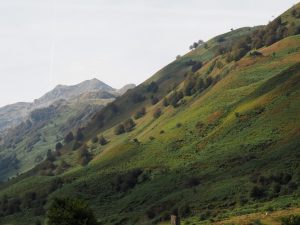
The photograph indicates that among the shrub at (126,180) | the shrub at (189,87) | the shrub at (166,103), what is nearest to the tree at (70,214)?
the shrub at (126,180)

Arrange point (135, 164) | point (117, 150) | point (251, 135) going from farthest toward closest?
point (117, 150), point (135, 164), point (251, 135)

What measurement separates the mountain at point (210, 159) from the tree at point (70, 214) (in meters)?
22.2

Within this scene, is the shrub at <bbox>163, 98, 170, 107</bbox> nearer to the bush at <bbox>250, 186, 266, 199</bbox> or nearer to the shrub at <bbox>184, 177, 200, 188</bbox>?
the shrub at <bbox>184, 177, 200, 188</bbox>

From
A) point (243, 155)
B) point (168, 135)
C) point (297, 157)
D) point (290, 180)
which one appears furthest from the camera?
point (168, 135)

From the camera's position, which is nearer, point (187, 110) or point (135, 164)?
point (135, 164)

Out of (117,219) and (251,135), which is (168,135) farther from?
(117,219)

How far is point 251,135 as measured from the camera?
107062 mm

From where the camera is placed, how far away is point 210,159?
350ft

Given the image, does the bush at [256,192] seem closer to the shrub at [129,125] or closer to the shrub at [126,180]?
the shrub at [126,180]

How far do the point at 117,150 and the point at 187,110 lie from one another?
24225mm

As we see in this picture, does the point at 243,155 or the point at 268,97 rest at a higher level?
the point at 268,97

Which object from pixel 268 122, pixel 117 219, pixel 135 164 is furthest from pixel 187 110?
pixel 117 219

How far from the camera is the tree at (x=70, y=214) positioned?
1944 inches

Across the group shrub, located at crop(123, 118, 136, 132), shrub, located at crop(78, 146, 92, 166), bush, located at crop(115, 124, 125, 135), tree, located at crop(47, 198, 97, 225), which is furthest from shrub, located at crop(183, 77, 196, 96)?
tree, located at crop(47, 198, 97, 225)
